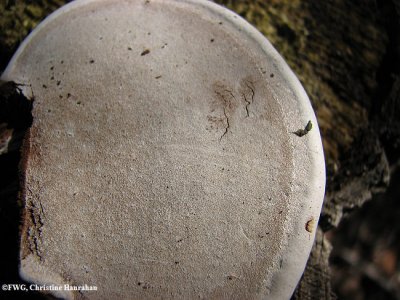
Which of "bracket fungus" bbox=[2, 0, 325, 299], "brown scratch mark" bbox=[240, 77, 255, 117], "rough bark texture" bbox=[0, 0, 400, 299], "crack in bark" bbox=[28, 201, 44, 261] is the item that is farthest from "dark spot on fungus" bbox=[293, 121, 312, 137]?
"crack in bark" bbox=[28, 201, 44, 261]

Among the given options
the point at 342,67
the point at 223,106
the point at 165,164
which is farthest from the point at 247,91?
the point at 342,67

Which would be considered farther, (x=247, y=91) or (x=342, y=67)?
(x=342, y=67)

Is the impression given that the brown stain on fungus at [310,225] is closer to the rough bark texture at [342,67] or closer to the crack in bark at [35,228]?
the rough bark texture at [342,67]

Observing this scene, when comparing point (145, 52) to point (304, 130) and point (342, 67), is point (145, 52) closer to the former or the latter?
point (304, 130)

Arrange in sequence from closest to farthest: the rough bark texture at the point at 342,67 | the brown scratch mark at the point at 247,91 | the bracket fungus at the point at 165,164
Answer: the bracket fungus at the point at 165,164 < the brown scratch mark at the point at 247,91 < the rough bark texture at the point at 342,67

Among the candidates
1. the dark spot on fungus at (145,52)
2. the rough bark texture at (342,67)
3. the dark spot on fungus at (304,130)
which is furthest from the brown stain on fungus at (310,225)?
the dark spot on fungus at (145,52)

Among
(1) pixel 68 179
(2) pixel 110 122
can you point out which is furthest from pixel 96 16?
(1) pixel 68 179

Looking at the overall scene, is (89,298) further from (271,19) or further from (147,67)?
(271,19)
